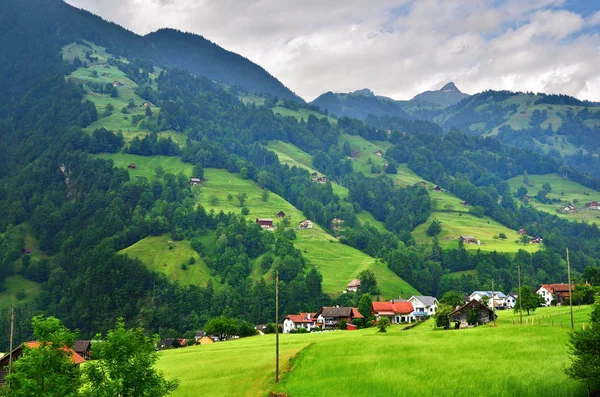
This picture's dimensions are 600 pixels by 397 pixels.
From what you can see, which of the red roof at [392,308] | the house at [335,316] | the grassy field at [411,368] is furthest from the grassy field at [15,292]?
the grassy field at [411,368]

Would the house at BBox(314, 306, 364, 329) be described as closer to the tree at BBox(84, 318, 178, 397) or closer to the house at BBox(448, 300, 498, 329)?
the house at BBox(448, 300, 498, 329)

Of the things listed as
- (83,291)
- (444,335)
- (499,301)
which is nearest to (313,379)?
(444,335)

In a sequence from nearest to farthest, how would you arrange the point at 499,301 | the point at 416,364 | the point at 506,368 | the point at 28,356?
the point at 28,356
the point at 506,368
the point at 416,364
the point at 499,301

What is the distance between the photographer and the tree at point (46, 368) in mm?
37188

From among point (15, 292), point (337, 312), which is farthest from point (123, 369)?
point (15, 292)

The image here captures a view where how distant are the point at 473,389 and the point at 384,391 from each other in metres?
6.73

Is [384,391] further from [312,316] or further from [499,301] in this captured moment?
[499,301]

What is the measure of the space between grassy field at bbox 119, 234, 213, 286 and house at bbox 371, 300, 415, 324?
207 ft

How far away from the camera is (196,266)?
185 metres

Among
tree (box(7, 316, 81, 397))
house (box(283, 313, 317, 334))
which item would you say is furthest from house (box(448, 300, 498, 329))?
house (box(283, 313, 317, 334))

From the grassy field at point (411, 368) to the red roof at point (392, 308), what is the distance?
69.1 m

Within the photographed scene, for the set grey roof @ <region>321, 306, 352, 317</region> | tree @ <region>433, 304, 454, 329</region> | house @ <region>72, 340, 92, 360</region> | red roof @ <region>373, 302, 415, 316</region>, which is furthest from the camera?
red roof @ <region>373, 302, 415, 316</region>

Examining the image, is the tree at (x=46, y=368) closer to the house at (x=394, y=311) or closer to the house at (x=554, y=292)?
the house at (x=394, y=311)

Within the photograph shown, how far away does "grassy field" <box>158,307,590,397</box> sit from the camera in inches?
1710
